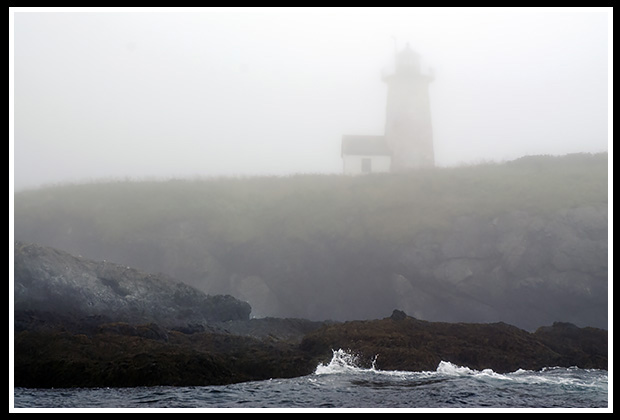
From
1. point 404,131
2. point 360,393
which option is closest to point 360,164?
point 404,131

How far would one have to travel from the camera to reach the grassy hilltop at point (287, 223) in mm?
21875

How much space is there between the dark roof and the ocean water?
46.9ft

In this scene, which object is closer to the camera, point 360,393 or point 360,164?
point 360,393

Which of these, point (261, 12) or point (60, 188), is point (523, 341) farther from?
point (60, 188)

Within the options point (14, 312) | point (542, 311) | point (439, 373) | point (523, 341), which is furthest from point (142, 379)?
point (542, 311)

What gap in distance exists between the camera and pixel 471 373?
15742mm

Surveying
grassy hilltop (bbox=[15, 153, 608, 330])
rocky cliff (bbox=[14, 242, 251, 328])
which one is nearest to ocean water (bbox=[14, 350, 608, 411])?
rocky cliff (bbox=[14, 242, 251, 328])

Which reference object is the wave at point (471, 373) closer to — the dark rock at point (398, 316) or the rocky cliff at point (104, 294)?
the dark rock at point (398, 316)

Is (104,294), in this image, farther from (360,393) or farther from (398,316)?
(360,393)

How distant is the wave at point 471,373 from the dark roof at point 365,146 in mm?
13190

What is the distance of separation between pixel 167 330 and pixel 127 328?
1076 millimetres

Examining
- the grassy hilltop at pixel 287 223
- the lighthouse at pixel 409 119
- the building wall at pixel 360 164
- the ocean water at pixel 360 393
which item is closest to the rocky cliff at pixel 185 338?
the ocean water at pixel 360 393

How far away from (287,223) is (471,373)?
33.0ft

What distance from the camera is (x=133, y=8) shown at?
17.8 meters
